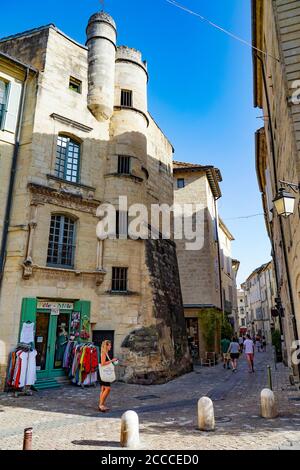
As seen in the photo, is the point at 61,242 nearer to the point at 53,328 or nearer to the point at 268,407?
the point at 53,328

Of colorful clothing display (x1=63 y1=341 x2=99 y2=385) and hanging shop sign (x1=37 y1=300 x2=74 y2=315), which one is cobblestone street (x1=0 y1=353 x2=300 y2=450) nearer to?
colorful clothing display (x1=63 y1=341 x2=99 y2=385)

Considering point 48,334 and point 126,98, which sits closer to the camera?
point 48,334

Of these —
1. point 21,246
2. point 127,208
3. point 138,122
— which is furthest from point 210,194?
point 21,246

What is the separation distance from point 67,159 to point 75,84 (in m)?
3.71

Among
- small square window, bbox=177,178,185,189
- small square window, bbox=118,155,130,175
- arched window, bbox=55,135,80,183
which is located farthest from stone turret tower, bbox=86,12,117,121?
small square window, bbox=177,178,185,189

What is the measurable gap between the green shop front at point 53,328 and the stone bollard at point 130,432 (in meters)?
6.38

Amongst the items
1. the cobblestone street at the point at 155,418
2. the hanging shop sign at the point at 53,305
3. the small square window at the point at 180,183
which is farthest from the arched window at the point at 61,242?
the small square window at the point at 180,183

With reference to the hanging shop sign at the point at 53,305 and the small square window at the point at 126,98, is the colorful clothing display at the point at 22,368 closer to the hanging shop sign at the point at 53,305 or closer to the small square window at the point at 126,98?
the hanging shop sign at the point at 53,305

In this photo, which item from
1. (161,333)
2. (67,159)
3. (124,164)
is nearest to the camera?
(161,333)

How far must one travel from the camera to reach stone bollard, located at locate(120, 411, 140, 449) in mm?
4777

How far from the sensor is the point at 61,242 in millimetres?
12336

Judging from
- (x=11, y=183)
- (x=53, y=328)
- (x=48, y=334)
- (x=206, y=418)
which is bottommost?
(x=206, y=418)

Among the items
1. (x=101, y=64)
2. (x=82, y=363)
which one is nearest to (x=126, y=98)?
(x=101, y=64)

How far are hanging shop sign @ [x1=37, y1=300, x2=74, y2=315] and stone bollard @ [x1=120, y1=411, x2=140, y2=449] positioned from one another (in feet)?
23.7
